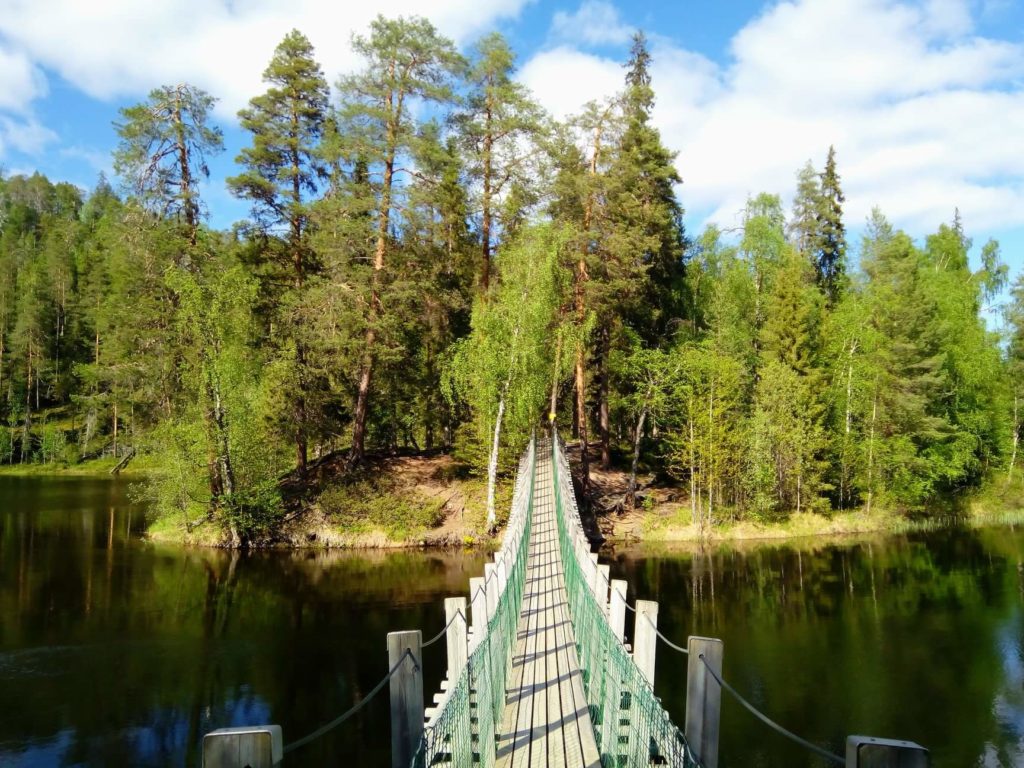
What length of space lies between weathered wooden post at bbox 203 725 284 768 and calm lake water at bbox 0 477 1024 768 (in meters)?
6.80

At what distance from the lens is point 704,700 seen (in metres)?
4.41

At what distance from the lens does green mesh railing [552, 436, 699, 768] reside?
14.7 feet

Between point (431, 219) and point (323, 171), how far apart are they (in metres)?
4.64

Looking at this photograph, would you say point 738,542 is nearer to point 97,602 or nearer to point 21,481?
point 97,602

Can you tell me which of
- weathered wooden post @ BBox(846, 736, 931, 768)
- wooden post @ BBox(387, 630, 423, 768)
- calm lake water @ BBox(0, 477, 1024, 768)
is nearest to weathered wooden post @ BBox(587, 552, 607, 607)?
wooden post @ BBox(387, 630, 423, 768)

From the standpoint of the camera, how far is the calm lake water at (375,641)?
947 centimetres

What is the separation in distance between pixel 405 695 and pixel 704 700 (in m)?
1.86

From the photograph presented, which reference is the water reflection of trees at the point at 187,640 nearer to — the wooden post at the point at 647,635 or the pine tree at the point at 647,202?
the wooden post at the point at 647,635

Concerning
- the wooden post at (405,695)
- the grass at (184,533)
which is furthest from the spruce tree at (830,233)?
the wooden post at (405,695)

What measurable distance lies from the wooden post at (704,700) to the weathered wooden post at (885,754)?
5.66ft

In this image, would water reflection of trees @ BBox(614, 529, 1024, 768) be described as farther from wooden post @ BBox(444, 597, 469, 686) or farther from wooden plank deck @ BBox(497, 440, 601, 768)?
wooden post @ BBox(444, 597, 469, 686)

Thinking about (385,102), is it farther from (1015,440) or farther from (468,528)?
(1015,440)

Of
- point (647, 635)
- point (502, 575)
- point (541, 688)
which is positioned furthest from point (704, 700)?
point (502, 575)

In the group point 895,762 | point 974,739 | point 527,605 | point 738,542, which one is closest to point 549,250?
point 738,542
